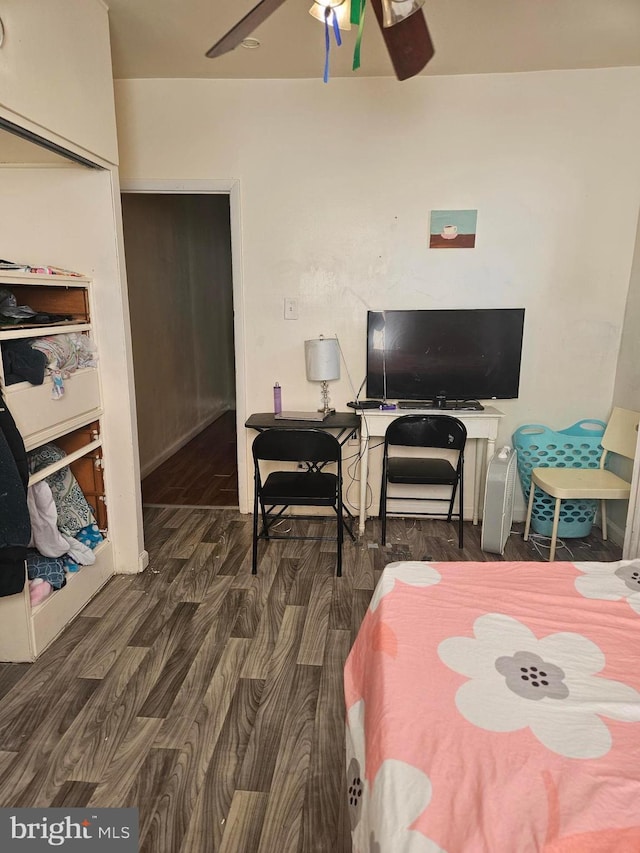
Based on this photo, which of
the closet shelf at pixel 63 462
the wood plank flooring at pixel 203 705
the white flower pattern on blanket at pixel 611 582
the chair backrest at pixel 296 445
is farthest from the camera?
the chair backrest at pixel 296 445

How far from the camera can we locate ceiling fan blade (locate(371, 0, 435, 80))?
64.7 inches

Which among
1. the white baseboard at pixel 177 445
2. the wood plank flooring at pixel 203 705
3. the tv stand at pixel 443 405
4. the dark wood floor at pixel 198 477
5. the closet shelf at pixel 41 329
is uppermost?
the closet shelf at pixel 41 329

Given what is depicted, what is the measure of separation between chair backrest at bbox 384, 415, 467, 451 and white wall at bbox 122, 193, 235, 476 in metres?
2.37

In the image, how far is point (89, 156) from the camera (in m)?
2.37

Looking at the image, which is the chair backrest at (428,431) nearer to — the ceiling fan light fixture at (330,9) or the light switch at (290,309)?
the light switch at (290,309)

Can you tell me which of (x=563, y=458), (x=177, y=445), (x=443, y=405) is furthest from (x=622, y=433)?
(x=177, y=445)

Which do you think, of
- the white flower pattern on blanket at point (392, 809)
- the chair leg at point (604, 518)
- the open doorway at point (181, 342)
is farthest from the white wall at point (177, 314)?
the white flower pattern on blanket at point (392, 809)

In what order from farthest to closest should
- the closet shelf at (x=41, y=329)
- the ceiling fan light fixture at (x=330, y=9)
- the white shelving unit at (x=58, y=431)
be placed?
the white shelving unit at (x=58, y=431) → the closet shelf at (x=41, y=329) → the ceiling fan light fixture at (x=330, y=9)

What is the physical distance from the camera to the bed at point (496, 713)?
2.66 feet

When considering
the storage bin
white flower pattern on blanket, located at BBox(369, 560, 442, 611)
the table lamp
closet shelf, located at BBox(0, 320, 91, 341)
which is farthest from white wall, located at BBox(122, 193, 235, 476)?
white flower pattern on blanket, located at BBox(369, 560, 442, 611)

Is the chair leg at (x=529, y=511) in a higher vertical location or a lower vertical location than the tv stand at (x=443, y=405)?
lower

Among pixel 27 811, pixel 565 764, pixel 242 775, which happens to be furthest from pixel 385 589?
pixel 27 811

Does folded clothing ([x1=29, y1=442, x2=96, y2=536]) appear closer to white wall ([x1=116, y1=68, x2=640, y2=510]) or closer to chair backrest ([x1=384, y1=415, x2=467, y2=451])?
white wall ([x1=116, y1=68, x2=640, y2=510])

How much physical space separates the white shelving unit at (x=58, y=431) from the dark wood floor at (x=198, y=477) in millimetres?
1122
